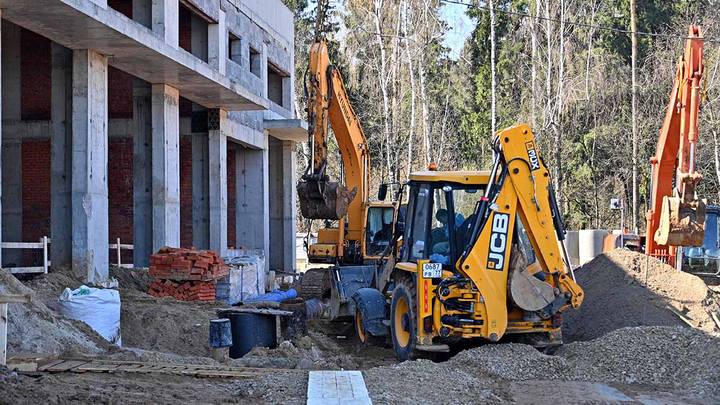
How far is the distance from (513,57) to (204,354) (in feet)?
117

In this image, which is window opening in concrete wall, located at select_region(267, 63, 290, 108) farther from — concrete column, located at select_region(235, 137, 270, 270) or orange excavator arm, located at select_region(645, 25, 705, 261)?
orange excavator arm, located at select_region(645, 25, 705, 261)

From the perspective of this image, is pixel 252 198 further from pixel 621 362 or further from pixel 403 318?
pixel 621 362

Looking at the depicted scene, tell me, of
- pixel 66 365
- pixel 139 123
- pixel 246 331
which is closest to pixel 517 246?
pixel 246 331

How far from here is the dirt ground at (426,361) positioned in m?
8.53

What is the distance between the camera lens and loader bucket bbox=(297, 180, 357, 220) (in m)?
19.0

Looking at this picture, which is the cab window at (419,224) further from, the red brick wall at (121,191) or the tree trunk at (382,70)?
the tree trunk at (382,70)

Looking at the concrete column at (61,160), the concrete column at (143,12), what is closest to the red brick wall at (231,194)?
the concrete column at (143,12)

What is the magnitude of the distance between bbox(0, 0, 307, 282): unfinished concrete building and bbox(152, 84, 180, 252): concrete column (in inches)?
1.2

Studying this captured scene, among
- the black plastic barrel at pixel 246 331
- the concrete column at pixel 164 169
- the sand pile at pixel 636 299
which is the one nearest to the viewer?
the black plastic barrel at pixel 246 331

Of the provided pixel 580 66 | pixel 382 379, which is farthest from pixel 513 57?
pixel 382 379

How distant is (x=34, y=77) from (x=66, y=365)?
14711 mm

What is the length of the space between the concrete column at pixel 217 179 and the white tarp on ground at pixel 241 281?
2.21ft

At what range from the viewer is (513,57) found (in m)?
46.8

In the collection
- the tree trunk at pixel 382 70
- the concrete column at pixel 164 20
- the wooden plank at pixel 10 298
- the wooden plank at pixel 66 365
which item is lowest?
the wooden plank at pixel 66 365
